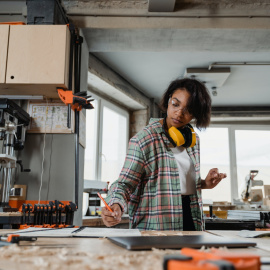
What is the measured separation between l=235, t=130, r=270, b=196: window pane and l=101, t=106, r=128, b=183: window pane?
2770mm

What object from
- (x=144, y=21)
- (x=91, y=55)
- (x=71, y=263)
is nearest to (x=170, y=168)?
(x=71, y=263)

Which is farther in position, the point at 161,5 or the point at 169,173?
the point at 161,5

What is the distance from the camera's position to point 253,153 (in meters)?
6.85

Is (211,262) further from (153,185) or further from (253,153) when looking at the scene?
(253,153)

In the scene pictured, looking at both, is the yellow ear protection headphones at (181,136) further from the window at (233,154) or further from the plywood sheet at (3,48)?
the window at (233,154)

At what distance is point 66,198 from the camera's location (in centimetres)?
239

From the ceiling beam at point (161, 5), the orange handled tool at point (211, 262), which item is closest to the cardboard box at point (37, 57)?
the ceiling beam at point (161, 5)

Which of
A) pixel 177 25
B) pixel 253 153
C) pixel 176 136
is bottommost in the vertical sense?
pixel 176 136

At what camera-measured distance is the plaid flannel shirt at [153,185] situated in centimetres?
137

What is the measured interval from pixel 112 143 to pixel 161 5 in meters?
2.82

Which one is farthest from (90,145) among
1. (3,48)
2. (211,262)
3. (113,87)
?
(211,262)

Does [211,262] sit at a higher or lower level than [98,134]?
lower

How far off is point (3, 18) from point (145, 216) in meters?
2.19

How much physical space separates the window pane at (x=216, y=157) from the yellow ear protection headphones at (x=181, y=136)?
205 inches
